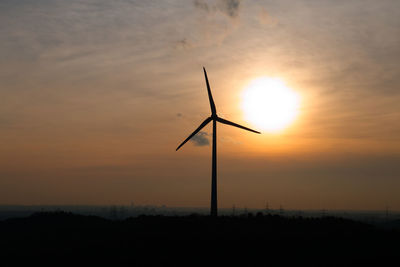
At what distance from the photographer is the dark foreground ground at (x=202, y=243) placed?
75.8m

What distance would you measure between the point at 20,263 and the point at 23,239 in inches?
1104

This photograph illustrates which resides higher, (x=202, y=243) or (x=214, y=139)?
(x=214, y=139)

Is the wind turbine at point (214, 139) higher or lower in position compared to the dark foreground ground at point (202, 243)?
higher

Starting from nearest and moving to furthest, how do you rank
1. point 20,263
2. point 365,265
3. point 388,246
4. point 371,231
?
point 365,265
point 20,263
point 388,246
point 371,231

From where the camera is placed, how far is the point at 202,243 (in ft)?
283

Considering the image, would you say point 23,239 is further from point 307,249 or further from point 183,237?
point 307,249

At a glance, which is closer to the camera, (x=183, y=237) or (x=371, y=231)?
(x=183, y=237)

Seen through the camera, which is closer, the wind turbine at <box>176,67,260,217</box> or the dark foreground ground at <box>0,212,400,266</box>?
the dark foreground ground at <box>0,212,400,266</box>

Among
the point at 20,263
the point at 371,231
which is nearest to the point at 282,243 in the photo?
the point at 371,231

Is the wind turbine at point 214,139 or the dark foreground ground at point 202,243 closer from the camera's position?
the dark foreground ground at point 202,243

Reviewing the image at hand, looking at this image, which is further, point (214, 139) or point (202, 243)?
point (214, 139)

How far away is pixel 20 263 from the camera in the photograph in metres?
77.2

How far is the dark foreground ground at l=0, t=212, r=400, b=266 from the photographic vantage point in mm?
75750

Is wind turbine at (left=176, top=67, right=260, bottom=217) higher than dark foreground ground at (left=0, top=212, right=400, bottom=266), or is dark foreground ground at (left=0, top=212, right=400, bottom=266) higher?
wind turbine at (left=176, top=67, right=260, bottom=217)
